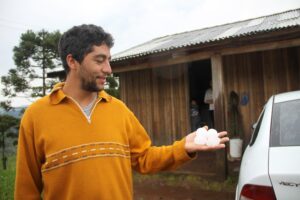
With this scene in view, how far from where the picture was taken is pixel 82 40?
2.09 m

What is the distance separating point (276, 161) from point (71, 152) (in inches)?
55.4

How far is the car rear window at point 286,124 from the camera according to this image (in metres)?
2.89

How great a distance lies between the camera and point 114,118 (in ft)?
7.00

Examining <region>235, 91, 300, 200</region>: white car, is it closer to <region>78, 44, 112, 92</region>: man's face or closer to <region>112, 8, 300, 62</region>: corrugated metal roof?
<region>78, 44, 112, 92</region>: man's face

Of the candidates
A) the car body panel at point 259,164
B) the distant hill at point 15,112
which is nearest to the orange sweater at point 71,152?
the car body panel at point 259,164

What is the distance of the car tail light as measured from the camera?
2324 millimetres

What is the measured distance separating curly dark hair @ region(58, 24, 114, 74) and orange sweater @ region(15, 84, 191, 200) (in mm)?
252

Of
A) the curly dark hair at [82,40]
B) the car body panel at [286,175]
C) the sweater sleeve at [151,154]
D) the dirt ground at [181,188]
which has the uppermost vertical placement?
the curly dark hair at [82,40]

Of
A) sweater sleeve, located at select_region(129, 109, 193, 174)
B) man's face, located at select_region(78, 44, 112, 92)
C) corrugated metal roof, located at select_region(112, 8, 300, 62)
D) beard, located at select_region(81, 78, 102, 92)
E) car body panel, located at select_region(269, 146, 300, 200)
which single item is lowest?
car body panel, located at select_region(269, 146, 300, 200)

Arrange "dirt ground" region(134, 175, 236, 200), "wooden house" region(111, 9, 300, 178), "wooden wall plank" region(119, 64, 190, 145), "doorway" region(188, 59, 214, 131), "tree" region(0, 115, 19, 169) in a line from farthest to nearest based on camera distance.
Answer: "tree" region(0, 115, 19, 169), "doorway" region(188, 59, 214, 131), "wooden wall plank" region(119, 64, 190, 145), "wooden house" region(111, 9, 300, 178), "dirt ground" region(134, 175, 236, 200)

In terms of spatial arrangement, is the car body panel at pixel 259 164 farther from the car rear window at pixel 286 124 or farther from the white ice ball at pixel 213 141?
the white ice ball at pixel 213 141

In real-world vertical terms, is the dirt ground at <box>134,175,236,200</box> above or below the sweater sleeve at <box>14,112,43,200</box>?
below

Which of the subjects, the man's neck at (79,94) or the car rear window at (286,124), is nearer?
the man's neck at (79,94)

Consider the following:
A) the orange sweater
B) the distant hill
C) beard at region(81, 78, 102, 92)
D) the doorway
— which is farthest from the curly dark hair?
the distant hill
